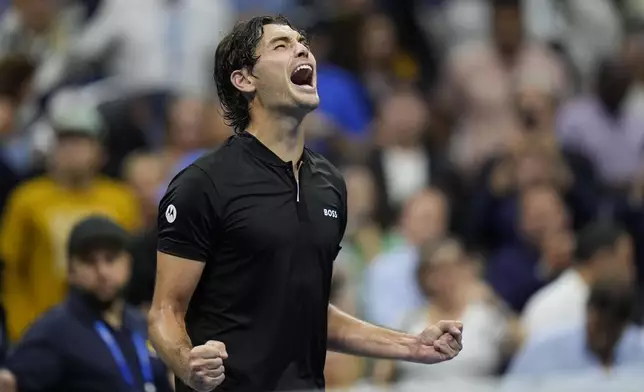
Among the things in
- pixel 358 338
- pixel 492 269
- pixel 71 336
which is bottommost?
pixel 492 269

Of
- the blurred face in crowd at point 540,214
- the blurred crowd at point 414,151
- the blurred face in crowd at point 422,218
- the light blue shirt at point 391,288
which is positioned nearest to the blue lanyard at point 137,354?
the blurred crowd at point 414,151

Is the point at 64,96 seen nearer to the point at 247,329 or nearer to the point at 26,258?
the point at 26,258

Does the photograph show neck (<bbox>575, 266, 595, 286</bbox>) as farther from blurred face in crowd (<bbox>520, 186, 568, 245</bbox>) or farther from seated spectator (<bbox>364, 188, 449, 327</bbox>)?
seated spectator (<bbox>364, 188, 449, 327</bbox>)

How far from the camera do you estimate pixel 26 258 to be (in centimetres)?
858

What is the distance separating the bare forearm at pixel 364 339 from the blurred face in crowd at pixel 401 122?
5570 mm

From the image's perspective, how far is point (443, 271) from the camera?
8406 millimetres

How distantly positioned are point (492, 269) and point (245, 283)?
486cm

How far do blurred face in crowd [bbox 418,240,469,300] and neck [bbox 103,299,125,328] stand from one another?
232cm

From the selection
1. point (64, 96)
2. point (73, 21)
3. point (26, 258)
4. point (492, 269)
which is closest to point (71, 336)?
point (26, 258)

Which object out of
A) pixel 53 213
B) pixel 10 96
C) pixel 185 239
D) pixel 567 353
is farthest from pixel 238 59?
pixel 10 96

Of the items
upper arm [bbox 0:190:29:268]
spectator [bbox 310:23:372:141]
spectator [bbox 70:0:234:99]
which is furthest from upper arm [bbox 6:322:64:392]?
spectator [bbox 70:0:234:99]

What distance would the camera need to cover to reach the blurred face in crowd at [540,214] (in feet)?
30.3

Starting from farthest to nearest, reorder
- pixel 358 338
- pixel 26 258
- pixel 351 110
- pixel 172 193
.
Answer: pixel 351 110 < pixel 26 258 < pixel 358 338 < pixel 172 193

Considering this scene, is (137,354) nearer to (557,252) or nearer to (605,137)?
(557,252)
